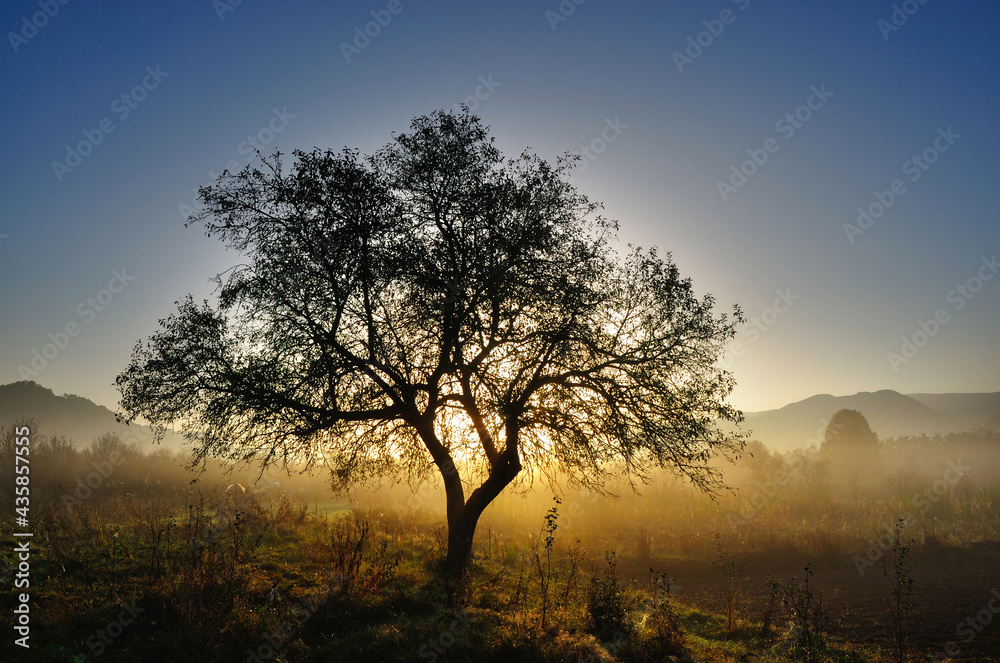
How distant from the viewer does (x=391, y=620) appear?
745 centimetres

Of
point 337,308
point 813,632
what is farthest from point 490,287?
point 813,632

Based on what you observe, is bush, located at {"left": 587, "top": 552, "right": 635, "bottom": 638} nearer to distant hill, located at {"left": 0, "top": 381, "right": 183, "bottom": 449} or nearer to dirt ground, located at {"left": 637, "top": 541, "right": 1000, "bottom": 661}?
dirt ground, located at {"left": 637, "top": 541, "right": 1000, "bottom": 661}

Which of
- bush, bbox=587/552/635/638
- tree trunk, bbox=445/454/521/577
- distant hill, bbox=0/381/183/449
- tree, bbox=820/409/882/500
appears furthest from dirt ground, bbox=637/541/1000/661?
distant hill, bbox=0/381/183/449

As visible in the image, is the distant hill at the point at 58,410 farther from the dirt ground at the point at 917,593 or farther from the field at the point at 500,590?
the dirt ground at the point at 917,593

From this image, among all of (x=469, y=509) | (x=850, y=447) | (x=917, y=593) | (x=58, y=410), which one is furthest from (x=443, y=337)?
(x=58, y=410)

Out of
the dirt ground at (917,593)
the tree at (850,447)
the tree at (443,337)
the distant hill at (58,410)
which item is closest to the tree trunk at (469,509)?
the tree at (443,337)

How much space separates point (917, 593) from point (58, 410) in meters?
193

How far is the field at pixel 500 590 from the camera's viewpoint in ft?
21.0

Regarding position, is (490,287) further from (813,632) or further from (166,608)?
(813,632)

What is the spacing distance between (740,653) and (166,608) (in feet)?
28.1

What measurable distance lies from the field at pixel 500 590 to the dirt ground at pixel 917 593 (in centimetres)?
7

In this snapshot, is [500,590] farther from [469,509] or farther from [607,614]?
[607,614]

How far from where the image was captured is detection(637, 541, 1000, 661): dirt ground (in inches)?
345

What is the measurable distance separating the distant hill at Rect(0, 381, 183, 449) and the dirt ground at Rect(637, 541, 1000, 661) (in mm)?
120656
